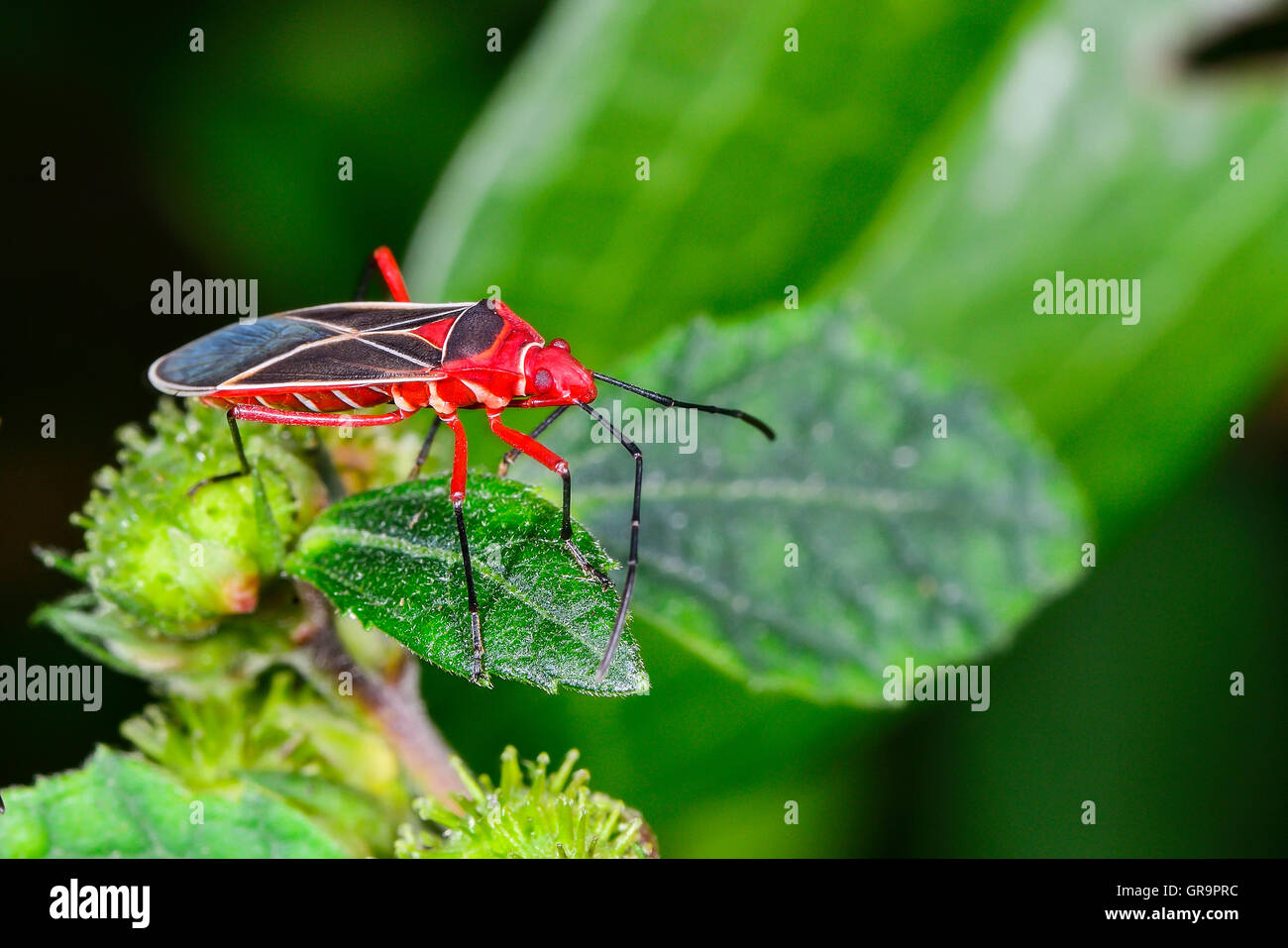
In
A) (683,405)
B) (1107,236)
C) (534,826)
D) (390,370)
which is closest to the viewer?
(534,826)

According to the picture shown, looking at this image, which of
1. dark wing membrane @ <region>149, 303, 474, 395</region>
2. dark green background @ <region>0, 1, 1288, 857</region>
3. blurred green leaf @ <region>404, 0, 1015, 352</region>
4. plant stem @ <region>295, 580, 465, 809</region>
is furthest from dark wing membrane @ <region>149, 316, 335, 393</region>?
dark green background @ <region>0, 1, 1288, 857</region>

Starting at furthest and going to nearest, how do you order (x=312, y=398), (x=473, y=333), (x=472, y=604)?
(x=473, y=333) → (x=312, y=398) → (x=472, y=604)

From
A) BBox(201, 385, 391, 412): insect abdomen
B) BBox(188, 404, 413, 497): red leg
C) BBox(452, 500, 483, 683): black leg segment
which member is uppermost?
BBox(201, 385, 391, 412): insect abdomen

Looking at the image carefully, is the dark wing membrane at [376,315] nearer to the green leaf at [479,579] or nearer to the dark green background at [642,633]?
the green leaf at [479,579]

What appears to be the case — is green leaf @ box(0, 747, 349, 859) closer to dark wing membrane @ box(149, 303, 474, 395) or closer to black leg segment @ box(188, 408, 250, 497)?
black leg segment @ box(188, 408, 250, 497)

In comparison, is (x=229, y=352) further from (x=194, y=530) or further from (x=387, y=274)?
(x=387, y=274)

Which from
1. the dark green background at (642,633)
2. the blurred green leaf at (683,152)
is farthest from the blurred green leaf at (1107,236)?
the dark green background at (642,633)

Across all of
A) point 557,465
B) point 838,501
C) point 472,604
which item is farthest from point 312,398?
point 838,501
